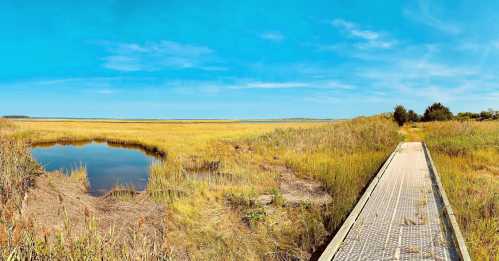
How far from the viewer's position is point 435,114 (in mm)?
47375

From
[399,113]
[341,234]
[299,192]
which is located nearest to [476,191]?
[299,192]

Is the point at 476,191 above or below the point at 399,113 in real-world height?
below

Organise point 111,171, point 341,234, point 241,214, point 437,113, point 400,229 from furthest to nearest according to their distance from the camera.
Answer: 1. point 437,113
2. point 111,171
3. point 241,214
4. point 400,229
5. point 341,234

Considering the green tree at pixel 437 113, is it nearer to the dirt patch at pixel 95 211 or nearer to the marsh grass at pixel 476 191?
the marsh grass at pixel 476 191

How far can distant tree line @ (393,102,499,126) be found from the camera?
1491 inches

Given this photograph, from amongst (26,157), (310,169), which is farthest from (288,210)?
(26,157)

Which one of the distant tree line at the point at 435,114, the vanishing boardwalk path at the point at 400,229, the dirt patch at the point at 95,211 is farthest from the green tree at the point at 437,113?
the dirt patch at the point at 95,211

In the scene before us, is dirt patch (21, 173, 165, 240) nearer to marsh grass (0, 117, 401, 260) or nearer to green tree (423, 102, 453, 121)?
marsh grass (0, 117, 401, 260)

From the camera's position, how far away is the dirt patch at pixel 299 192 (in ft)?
23.9

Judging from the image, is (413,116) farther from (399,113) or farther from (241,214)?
(241,214)

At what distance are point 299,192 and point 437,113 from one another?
159 feet

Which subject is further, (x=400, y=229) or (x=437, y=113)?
(x=437, y=113)

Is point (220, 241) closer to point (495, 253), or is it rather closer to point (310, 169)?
point (495, 253)

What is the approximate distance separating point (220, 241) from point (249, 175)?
17.0 ft
